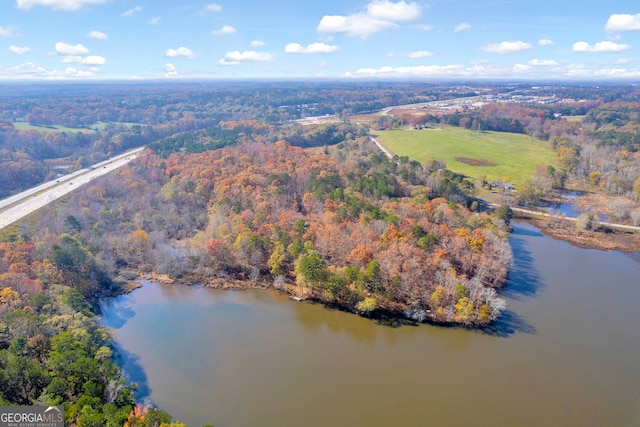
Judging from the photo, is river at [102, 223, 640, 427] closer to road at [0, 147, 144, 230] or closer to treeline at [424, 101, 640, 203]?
road at [0, 147, 144, 230]

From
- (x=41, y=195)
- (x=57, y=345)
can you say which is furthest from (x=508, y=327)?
(x=41, y=195)

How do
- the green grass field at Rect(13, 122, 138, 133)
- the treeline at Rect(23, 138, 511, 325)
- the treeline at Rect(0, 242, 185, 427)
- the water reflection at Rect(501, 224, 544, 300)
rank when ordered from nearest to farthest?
the treeline at Rect(0, 242, 185, 427) → the treeline at Rect(23, 138, 511, 325) → the water reflection at Rect(501, 224, 544, 300) → the green grass field at Rect(13, 122, 138, 133)

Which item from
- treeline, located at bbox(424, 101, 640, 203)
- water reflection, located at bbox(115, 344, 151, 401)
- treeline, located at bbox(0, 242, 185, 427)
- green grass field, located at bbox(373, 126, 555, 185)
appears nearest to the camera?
treeline, located at bbox(0, 242, 185, 427)

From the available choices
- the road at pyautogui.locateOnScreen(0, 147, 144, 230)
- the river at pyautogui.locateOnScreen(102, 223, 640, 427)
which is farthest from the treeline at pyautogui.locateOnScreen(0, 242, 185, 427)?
the road at pyautogui.locateOnScreen(0, 147, 144, 230)

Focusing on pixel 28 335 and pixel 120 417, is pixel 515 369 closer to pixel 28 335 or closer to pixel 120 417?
pixel 120 417

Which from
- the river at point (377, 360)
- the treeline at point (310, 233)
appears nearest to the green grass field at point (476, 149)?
the treeline at point (310, 233)

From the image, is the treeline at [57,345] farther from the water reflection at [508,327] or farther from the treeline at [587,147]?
the treeline at [587,147]
